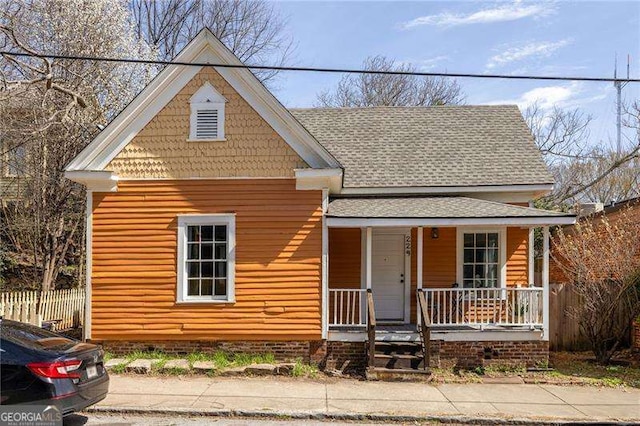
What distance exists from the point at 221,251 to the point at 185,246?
0.75 meters

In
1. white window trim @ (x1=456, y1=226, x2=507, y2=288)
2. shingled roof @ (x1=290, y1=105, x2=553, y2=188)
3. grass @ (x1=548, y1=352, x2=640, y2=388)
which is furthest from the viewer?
shingled roof @ (x1=290, y1=105, x2=553, y2=188)

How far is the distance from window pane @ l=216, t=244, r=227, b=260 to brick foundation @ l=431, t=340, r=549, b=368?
4.63 m

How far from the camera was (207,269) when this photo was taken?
9.92 m

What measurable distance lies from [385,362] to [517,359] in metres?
2.78

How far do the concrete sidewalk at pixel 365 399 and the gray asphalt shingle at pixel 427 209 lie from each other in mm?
3207

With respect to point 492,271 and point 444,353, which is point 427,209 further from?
point 444,353

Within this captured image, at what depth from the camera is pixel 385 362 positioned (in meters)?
9.04

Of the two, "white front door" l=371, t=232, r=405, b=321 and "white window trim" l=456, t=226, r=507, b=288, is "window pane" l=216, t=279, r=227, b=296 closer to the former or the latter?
"white front door" l=371, t=232, r=405, b=321

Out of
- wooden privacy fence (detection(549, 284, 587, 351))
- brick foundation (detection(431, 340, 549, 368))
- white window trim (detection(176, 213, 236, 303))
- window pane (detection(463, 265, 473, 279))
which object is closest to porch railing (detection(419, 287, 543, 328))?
brick foundation (detection(431, 340, 549, 368))

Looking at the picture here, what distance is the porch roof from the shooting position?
30.6ft

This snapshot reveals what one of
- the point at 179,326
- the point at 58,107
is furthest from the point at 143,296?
the point at 58,107

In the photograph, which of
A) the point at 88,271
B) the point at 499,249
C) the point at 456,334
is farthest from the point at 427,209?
the point at 88,271

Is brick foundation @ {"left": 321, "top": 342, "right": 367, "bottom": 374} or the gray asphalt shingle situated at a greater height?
the gray asphalt shingle

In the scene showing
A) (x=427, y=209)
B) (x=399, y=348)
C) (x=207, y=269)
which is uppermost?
(x=427, y=209)
